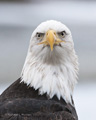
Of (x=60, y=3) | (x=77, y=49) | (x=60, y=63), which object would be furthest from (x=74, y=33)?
(x=60, y=63)

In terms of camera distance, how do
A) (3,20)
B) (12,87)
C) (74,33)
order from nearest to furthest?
(12,87) → (74,33) → (3,20)

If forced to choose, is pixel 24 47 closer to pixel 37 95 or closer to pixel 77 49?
pixel 77 49

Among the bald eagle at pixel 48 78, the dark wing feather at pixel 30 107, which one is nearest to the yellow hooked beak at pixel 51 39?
→ the bald eagle at pixel 48 78

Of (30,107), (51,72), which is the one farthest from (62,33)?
(30,107)

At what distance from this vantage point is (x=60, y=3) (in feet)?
43.3

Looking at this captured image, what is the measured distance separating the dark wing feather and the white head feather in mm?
94

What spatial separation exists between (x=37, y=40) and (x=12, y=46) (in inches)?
189

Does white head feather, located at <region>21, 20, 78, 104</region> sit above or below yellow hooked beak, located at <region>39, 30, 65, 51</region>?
below

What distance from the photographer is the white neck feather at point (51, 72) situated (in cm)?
392

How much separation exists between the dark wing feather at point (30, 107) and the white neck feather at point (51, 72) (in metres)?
0.08

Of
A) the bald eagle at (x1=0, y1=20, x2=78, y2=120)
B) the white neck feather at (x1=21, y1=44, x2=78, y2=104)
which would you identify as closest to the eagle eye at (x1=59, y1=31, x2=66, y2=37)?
the bald eagle at (x1=0, y1=20, x2=78, y2=120)

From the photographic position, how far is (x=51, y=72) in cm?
397

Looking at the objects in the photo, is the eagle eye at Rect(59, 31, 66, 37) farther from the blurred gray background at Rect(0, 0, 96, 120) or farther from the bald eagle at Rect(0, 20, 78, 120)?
the blurred gray background at Rect(0, 0, 96, 120)

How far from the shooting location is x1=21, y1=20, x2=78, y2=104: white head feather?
3.90 meters
